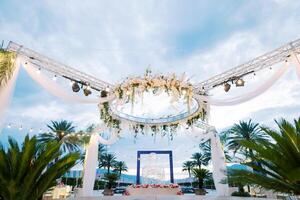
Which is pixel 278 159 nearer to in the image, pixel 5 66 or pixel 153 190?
pixel 5 66

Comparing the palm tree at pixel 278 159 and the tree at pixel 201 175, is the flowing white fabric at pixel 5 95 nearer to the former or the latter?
the palm tree at pixel 278 159

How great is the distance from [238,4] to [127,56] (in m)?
4.06

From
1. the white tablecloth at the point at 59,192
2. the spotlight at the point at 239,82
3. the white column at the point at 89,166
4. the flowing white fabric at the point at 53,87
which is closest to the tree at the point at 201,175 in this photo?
the white column at the point at 89,166

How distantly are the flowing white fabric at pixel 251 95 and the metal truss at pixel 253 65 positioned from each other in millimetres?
434

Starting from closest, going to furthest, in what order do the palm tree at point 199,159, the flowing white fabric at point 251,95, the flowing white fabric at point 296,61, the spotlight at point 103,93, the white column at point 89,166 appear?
the flowing white fabric at point 296,61, the flowing white fabric at point 251,95, the spotlight at point 103,93, the white column at point 89,166, the palm tree at point 199,159

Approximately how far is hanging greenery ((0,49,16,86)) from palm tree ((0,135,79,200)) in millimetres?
2387

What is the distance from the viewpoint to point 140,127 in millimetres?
10164

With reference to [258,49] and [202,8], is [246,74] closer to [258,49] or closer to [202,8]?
[258,49]

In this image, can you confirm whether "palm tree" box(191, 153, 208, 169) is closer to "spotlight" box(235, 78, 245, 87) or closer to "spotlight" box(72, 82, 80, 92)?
"spotlight" box(235, 78, 245, 87)

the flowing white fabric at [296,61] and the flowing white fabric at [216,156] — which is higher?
the flowing white fabric at [296,61]

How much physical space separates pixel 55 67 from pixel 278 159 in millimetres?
6625

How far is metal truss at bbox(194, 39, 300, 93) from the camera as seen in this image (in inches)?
244

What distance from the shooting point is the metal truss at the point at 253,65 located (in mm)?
6191

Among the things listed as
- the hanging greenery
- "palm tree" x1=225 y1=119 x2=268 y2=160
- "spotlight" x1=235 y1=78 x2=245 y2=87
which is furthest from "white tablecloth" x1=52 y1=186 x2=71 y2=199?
"palm tree" x1=225 y1=119 x2=268 y2=160
